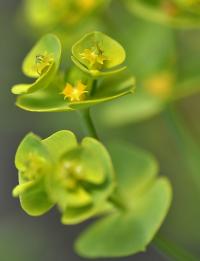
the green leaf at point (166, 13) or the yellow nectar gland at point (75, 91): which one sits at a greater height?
the yellow nectar gland at point (75, 91)

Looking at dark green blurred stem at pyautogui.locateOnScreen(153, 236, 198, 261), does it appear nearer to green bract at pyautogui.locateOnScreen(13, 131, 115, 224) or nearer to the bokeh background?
green bract at pyautogui.locateOnScreen(13, 131, 115, 224)

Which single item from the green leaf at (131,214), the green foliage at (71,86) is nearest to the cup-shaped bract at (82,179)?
the green foliage at (71,86)

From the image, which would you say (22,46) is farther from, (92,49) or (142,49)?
(92,49)

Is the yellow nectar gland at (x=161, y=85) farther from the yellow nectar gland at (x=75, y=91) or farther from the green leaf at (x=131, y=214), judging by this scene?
the yellow nectar gland at (x=75, y=91)

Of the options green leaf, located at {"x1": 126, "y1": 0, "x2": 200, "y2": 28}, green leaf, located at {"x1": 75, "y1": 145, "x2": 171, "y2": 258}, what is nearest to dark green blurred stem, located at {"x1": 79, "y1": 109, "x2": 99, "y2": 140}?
green leaf, located at {"x1": 75, "y1": 145, "x2": 171, "y2": 258}

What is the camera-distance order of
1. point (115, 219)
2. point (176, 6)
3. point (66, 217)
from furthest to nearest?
1. point (176, 6)
2. point (115, 219)
3. point (66, 217)

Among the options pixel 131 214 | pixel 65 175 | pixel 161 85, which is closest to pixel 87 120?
pixel 65 175

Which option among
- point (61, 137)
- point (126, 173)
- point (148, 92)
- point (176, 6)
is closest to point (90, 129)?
point (61, 137)
